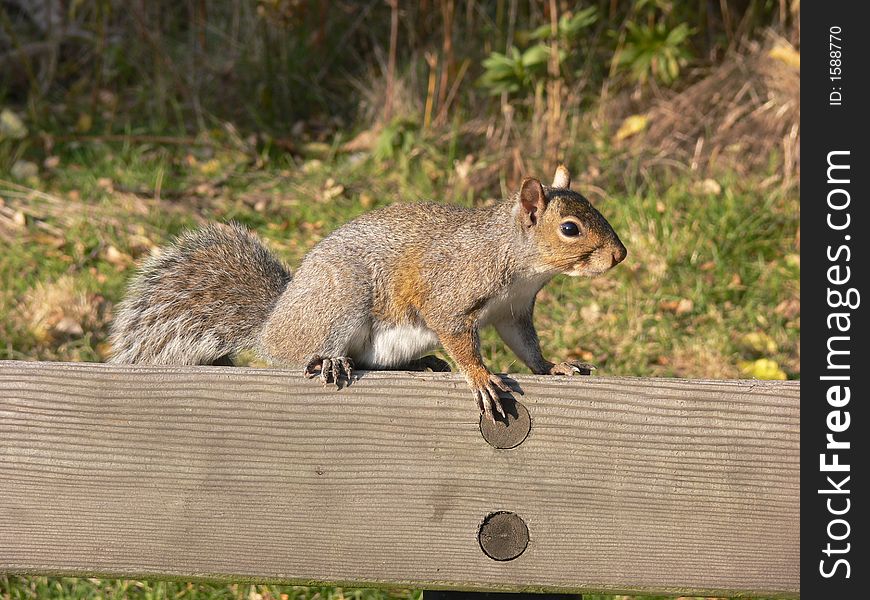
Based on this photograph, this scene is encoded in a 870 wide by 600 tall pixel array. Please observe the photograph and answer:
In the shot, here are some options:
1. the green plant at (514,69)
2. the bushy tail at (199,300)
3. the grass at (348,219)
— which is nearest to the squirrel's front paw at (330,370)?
the bushy tail at (199,300)

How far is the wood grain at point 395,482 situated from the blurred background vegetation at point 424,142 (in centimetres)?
130

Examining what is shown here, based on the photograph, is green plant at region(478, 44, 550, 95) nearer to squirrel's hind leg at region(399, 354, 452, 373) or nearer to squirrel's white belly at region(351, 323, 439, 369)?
squirrel's hind leg at region(399, 354, 452, 373)

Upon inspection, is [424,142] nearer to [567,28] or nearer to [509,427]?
[567,28]

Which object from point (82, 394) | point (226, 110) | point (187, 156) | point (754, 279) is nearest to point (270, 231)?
point (187, 156)

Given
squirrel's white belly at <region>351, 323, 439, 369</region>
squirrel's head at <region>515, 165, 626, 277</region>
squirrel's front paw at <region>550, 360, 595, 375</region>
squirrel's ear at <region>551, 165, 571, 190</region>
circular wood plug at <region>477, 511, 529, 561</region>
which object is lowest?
circular wood plug at <region>477, 511, 529, 561</region>

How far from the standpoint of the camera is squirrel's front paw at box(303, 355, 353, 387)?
1.27 meters

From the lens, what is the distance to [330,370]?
52.8 inches

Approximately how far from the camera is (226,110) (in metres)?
4.43

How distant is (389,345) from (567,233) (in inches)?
13.6

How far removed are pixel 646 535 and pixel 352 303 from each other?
2.45 ft

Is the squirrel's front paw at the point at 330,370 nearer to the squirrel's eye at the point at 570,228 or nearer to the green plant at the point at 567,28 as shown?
the squirrel's eye at the point at 570,228

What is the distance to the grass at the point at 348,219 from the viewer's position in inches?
109

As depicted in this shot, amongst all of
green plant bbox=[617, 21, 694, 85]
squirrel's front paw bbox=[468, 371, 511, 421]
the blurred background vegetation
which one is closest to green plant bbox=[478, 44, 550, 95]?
the blurred background vegetation
